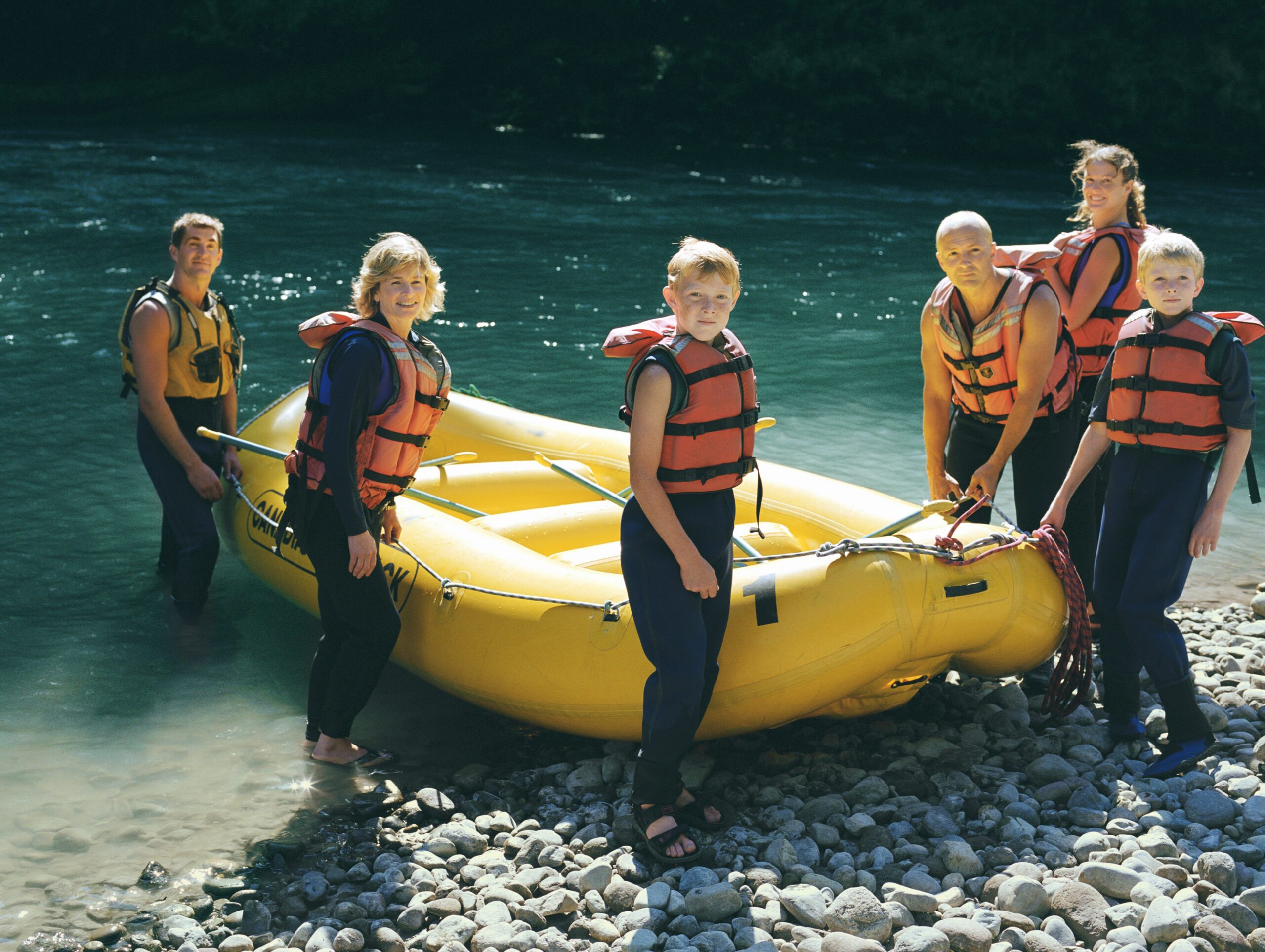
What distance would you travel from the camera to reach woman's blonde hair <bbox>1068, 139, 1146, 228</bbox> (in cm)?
363

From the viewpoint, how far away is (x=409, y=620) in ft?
11.8

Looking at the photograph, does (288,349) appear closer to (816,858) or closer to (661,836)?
(661,836)

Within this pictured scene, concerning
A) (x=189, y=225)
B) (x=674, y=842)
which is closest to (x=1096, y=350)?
(x=674, y=842)

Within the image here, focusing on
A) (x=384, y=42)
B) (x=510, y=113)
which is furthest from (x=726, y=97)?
(x=384, y=42)

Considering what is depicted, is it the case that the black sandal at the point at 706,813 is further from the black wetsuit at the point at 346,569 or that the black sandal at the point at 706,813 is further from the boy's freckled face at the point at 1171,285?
the boy's freckled face at the point at 1171,285

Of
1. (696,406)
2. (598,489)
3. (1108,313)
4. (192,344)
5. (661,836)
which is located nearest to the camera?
(696,406)

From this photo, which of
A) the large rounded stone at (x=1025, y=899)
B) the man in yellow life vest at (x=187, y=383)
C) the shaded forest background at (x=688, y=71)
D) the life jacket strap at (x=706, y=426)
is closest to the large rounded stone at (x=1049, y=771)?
the large rounded stone at (x=1025, y=899)

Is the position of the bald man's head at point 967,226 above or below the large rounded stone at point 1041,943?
above

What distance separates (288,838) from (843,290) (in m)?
8.78

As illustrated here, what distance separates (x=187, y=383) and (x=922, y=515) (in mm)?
2467

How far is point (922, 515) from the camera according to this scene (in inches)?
138

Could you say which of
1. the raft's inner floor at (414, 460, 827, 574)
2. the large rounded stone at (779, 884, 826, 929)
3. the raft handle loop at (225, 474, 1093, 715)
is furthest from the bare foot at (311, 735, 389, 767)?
the large rounded stone at (779, 884, 826, 929)

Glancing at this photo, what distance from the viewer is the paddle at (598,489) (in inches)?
138

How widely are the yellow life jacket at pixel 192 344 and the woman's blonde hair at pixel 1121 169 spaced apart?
109 inches
